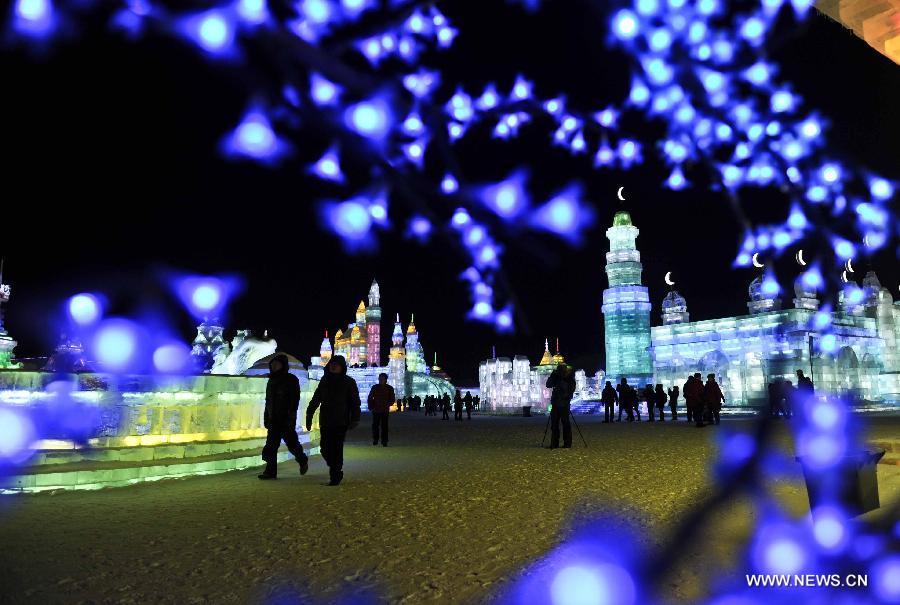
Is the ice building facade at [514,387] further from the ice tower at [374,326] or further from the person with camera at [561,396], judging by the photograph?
the ice tower at [374,326]

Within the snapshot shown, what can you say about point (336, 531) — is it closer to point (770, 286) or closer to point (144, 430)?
point (144, 430)

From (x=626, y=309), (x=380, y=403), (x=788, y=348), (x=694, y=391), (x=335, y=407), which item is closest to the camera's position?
(x=335, y=407)

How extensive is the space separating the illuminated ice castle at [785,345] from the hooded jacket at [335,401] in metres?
40.4

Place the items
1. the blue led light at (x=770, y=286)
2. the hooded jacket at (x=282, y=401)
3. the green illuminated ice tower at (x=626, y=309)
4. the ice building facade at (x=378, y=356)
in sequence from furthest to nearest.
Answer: the ice building facade at (x=378, y=356), the green illuminated ice tower at (x=626, y=309), the blue led light at (x=770, y=286), the hooded jacket at (x=282, y=401)

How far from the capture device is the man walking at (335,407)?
696cm

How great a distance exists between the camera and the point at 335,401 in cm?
715

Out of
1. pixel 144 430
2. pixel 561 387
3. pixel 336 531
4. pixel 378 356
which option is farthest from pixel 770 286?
pixel 378 356

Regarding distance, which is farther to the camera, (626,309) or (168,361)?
(626,309)

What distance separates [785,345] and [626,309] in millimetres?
17839

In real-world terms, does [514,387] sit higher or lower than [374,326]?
lower

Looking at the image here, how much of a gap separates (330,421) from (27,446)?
332cm

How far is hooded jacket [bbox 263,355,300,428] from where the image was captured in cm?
722

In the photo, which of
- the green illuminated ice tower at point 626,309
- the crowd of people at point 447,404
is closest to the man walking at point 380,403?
the crowd of people at point 447,404

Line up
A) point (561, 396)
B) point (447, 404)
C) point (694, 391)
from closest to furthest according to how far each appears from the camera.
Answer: point (561, 396) < point (694, 391) < point (447, 404)
